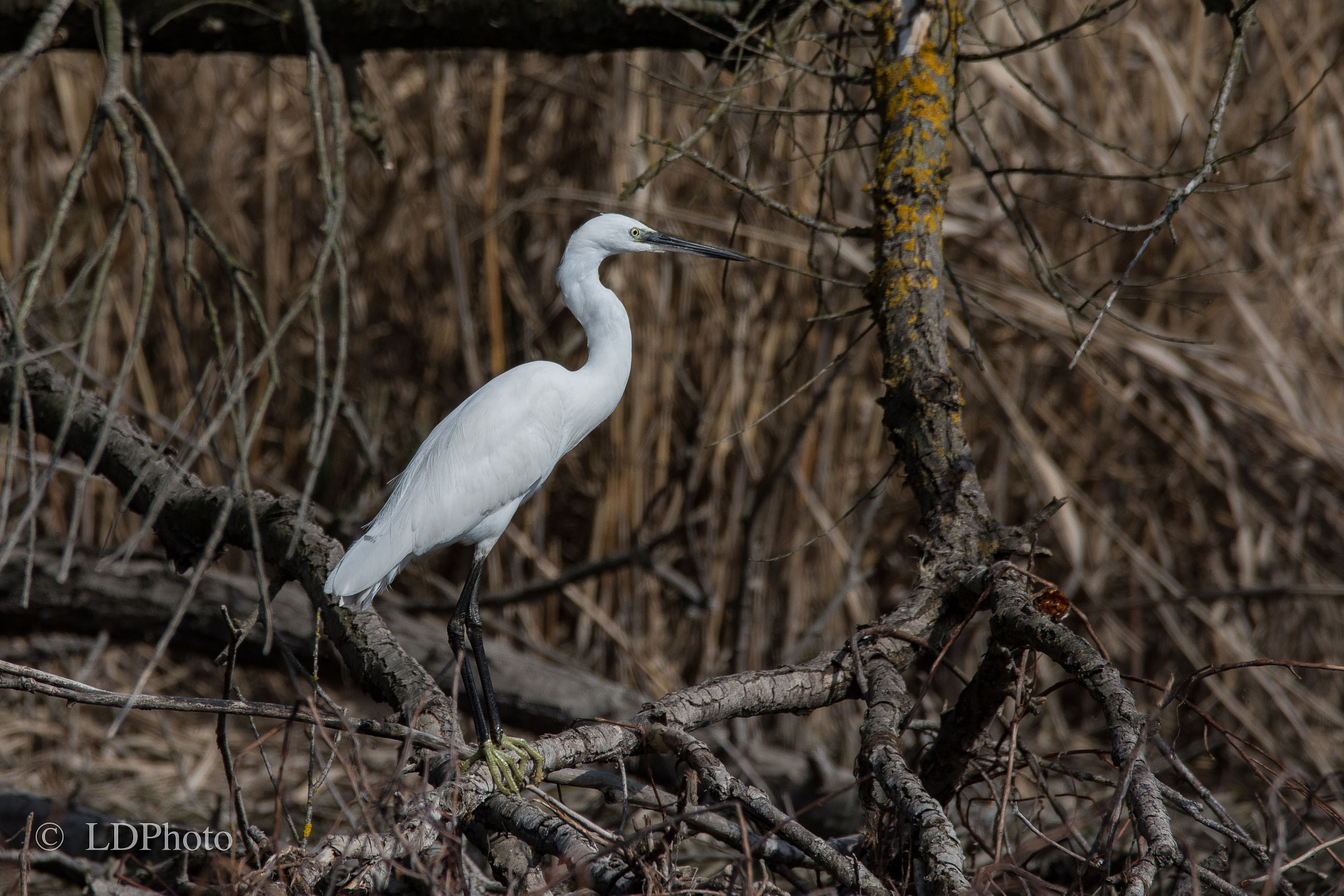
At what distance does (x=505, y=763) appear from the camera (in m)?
1.81

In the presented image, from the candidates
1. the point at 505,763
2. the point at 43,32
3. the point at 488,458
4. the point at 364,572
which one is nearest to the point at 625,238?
the point at 488,458

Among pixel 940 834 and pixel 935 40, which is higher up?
pixel 935 40

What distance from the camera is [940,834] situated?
1151 mm

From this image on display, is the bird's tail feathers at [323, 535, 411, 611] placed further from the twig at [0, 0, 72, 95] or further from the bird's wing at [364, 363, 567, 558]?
the twig at [0, 0, 72, 95]

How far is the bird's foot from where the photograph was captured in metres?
1.76

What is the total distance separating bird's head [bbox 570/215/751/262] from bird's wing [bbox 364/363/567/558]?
1.02ft

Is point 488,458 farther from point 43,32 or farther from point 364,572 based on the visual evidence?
point 43,32

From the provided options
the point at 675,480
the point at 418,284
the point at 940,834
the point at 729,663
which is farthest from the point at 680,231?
the point at 940,834

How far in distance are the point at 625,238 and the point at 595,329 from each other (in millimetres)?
223

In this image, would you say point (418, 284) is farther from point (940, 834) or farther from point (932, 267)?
point (940, 834)

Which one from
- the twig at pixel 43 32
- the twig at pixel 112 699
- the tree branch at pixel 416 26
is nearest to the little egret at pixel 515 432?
the tree branch at pixel 416 26

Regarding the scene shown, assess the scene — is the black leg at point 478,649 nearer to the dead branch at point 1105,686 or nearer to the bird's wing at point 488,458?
the bird's wing at point 488,458

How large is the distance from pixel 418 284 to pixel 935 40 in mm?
2497

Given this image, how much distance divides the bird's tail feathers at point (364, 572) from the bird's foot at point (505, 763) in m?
0.35
